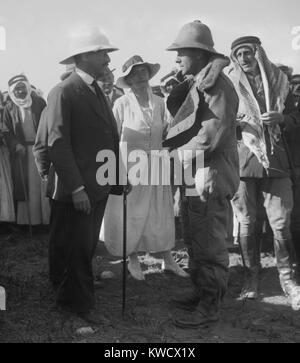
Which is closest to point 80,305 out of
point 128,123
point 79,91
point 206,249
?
point 206,249

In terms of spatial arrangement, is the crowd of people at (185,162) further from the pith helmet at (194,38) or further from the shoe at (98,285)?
the shoe at (98,285)

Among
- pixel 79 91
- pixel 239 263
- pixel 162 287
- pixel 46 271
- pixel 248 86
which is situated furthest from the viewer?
pixel 239 263

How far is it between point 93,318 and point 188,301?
0.89 m

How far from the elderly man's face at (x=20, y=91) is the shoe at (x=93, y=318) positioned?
4421 millimetres

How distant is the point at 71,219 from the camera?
14.7 feet

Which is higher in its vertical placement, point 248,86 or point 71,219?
point 248,86

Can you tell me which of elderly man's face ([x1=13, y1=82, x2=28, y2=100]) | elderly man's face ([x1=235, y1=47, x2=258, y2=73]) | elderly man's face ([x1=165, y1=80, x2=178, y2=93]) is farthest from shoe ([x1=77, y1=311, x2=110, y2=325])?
elderly man's face ([x1=13, y1=82, x2=28, y2=100])

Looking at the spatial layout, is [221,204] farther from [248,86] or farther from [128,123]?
[128,123]

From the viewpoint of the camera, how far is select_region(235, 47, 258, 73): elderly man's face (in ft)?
16.6

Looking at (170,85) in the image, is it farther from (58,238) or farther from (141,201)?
(58,238)

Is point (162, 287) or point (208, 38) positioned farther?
point (162, 287)

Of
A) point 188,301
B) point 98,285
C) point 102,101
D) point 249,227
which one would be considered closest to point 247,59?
point 102,101

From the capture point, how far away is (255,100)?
5.05m

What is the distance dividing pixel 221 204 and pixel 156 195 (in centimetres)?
161
